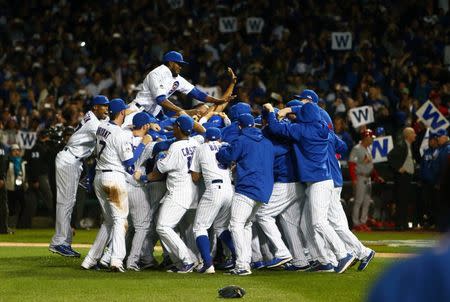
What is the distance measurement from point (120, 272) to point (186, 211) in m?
1.16

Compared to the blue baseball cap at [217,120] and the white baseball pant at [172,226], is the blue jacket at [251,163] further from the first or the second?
the blue baseball cap at [217,120]

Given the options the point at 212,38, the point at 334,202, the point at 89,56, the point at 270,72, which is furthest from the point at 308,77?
the point at 334,202

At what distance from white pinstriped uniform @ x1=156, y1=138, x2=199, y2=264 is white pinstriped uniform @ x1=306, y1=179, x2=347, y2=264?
4.93ft

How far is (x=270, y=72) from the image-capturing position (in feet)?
84.3

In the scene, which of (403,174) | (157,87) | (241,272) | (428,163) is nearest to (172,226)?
(241,272)

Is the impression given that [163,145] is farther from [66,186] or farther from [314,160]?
[66,186]

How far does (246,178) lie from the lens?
11.6 meters

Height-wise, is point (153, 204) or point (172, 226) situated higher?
point (153, 204)

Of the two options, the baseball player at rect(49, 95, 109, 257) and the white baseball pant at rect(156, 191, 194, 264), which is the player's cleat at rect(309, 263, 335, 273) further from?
the baseball player at rect(49, 95, 109, 257)

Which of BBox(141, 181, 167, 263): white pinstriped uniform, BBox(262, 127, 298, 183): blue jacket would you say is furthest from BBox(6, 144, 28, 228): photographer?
BBox(262, 127, 298, 183): blue jacket

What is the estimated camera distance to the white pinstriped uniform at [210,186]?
38.7ft

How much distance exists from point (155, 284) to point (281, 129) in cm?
268

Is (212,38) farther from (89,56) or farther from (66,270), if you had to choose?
(66,270)

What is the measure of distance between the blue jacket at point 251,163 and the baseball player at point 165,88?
1972mm
